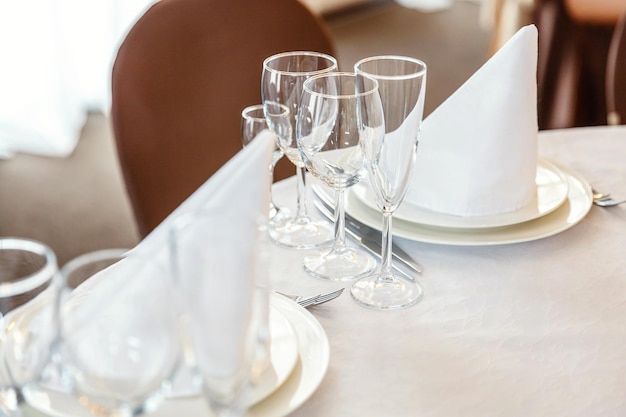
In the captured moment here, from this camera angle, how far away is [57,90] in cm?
318

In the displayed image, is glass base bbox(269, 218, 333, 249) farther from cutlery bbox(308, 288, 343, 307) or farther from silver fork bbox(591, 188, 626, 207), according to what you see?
silver fork bbox(591, 188, 626, 207)

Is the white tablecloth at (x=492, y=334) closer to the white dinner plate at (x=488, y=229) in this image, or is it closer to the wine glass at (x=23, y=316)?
the white dinner plate at (x=488, y=229)

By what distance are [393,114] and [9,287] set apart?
41cm

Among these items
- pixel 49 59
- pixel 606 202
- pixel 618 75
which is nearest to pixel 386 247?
pixel 606 202

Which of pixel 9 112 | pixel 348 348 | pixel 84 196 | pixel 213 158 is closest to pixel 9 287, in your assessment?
pixel 348 348

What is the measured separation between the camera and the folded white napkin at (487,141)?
1089mm

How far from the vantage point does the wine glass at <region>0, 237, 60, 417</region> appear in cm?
68

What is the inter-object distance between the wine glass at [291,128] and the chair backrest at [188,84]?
0.37 metres

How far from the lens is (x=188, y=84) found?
4.99ft

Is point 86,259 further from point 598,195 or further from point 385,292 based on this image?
point 598,195

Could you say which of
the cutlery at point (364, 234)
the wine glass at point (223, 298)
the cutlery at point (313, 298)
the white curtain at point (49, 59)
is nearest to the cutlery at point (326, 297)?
the cutlery at point (313, 298)

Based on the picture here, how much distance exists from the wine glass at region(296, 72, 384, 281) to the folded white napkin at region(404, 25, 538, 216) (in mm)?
157

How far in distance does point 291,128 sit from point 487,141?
242mm

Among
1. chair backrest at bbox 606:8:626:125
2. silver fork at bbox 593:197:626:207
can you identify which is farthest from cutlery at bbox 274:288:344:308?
chair backrest at bbox 606:8:626:125
